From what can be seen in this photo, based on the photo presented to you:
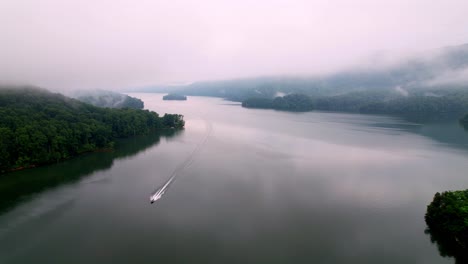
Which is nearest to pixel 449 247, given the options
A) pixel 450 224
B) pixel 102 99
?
pixel 450 224

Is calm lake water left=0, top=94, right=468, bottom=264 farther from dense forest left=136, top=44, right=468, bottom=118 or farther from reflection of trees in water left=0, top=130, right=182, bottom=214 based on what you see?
dense forest left=136, top=44, right=468, bottom=118

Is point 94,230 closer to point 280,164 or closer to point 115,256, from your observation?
point 115,256

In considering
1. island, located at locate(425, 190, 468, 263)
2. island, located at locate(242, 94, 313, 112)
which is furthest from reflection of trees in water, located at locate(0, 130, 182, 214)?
island, located at locate(242, 94, 313, 112)

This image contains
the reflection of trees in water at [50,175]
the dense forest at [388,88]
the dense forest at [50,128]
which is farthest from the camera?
the dense forest at [388,88]

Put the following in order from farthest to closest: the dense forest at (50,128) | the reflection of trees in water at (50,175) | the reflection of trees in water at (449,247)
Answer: the dense forest at (50,128)
the reflection of trees in water at (50,175)
the reflection of trees in water at (449,247)

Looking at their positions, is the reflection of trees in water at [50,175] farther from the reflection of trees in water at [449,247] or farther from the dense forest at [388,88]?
the dense forest at [388,88]

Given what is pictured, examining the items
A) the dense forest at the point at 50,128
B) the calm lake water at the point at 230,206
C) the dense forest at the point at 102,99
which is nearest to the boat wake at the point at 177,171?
the calm lake water at the point at 230,206
